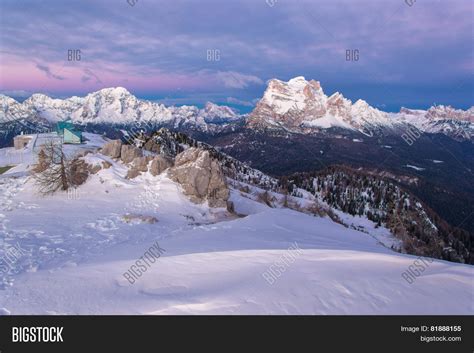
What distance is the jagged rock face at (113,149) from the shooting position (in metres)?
34.2

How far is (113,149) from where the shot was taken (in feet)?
113

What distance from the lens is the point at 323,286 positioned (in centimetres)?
874

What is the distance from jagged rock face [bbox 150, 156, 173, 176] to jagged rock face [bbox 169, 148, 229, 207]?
5.26 feet

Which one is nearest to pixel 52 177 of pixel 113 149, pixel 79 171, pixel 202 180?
pixel 79 171

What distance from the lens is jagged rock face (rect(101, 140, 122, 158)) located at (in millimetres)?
34188

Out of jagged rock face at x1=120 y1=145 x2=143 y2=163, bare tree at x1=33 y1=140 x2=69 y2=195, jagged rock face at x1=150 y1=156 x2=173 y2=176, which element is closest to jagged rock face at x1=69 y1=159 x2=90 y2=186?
bare tree at x1=33 y1=140 x2=69 y2=195

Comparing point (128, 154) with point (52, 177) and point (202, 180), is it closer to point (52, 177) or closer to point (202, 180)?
point (52, 177)

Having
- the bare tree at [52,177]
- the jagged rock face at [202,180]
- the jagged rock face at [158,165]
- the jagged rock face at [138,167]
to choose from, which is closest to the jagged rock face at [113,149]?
the jagged rock face at [138,167]

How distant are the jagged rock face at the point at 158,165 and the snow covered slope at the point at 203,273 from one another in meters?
9.35

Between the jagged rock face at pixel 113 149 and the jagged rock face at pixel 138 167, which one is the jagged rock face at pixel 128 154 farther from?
the jagged rock face at pixel 138 167
